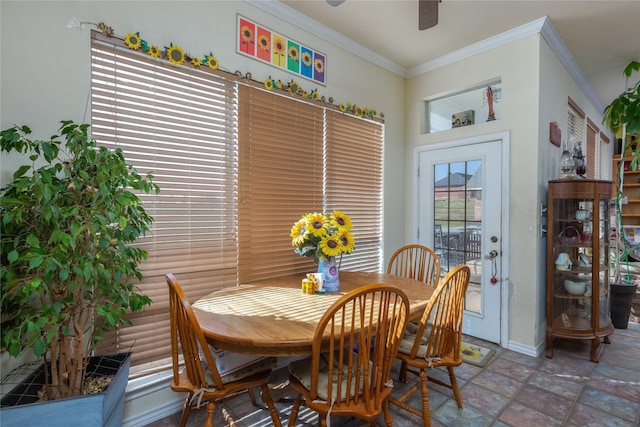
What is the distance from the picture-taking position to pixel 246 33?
2.21 metres

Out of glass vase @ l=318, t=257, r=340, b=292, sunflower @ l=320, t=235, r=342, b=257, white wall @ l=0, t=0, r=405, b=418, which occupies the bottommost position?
glass vase @ l=318, t=257, r=340, b=292

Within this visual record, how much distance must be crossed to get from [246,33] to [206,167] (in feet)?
3.39

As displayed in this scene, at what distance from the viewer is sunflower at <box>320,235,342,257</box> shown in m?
1.95

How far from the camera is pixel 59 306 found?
3.92ft

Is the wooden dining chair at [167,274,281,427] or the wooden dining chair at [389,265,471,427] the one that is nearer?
the wooden dining chair at [167,274,281,427]

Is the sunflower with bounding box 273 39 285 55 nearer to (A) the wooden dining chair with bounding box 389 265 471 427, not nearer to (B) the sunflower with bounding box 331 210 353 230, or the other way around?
(B) the sunflower with bounding box 331 210 353 230

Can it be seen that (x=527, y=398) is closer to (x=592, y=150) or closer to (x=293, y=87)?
(x=293, y=87)

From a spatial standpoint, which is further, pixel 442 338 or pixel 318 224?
pixel 318 224

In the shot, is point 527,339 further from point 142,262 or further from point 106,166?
point 106,166

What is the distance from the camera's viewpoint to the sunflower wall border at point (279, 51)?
2207 mm

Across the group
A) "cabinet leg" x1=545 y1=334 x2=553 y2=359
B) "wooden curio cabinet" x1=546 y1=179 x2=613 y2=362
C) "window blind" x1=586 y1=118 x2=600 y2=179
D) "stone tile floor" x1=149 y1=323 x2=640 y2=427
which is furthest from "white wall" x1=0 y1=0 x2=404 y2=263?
"window blind" x1=586 y1=118 x2=600 y2=179

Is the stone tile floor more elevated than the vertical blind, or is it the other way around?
the vertical blind

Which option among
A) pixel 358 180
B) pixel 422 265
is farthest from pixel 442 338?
pixel 358 180

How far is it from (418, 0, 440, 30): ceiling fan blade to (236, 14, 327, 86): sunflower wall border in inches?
45.5
